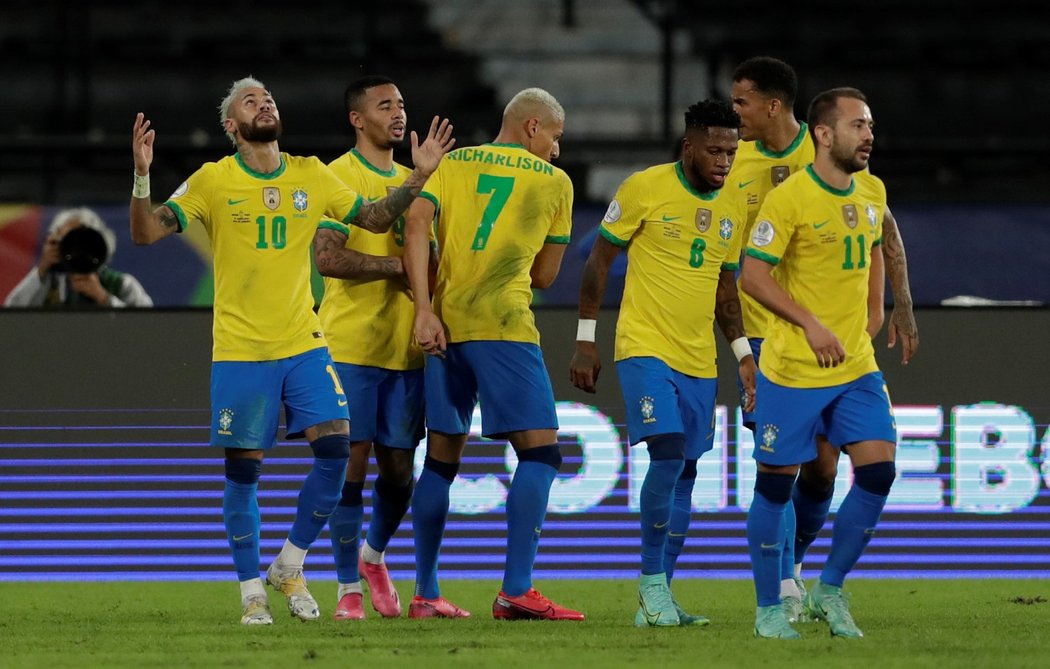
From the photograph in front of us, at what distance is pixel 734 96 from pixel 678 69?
7013 millimetres

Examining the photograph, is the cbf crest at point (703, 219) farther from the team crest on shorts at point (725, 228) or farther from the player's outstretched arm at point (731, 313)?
the player's outstretched arm at point (731, 313)

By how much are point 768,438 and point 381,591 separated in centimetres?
204

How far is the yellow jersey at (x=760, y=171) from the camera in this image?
738 cm

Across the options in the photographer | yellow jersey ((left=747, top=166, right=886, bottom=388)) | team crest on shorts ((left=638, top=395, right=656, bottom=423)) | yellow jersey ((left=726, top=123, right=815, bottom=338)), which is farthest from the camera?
the photographer

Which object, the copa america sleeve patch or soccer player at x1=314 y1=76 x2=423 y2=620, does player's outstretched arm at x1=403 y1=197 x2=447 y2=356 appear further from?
the copa america sleeve patch

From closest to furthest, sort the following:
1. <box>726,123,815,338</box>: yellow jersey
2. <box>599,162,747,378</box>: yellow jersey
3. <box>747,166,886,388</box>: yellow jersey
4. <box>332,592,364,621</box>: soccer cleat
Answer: <box>747,166,886,388</box>: yellow jersey → <box>599,162,747,378</box>: yellow jersey → <box>332,592,364,621</box>: soccer cleat → <box>726,123,815,338</box>: yellow jersey

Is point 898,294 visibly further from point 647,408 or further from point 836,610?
point 836,610

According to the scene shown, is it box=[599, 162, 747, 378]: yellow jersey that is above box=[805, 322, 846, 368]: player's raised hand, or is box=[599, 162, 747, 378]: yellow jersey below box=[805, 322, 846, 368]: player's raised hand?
above

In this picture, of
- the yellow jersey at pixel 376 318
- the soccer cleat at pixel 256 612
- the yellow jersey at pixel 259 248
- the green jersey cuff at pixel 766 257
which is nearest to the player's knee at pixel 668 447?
the green jersey cuff at pixel 766 257

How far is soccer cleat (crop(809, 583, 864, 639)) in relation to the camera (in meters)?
6.23

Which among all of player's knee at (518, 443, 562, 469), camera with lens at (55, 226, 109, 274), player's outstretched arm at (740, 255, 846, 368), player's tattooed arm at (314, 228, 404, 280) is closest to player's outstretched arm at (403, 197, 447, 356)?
player's tattooed arm at (314, 228, 404, 280)

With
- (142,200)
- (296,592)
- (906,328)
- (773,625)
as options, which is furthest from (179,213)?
(906,328)

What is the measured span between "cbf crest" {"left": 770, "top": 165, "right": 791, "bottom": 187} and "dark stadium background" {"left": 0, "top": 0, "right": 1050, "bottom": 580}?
5.78 ft

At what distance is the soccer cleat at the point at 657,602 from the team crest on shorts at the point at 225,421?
1.78m
